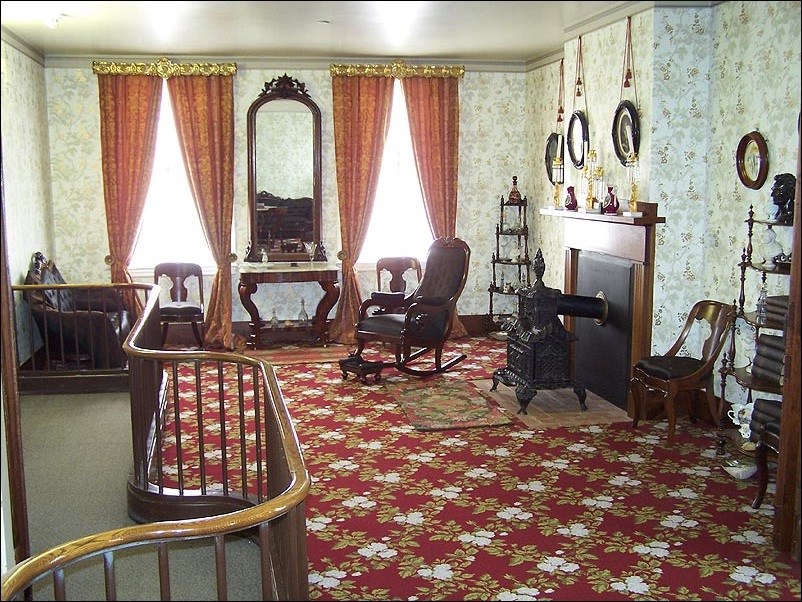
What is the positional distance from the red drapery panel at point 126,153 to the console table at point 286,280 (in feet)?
3.43

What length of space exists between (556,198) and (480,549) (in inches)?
158

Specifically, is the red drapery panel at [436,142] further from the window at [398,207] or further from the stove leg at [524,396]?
the stove leg at [524,396]

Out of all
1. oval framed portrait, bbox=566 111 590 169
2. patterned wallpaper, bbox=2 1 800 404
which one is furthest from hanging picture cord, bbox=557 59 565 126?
oval framed portrait, bbox=566 111 590 169

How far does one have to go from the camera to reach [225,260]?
7941 millimetres

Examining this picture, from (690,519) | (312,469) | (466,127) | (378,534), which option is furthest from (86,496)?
(466,127)

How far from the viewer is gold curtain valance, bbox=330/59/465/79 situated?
7.94 metres

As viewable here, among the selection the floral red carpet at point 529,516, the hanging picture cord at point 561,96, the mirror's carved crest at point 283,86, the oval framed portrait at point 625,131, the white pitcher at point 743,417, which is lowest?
the floral red carpet at point 529,516

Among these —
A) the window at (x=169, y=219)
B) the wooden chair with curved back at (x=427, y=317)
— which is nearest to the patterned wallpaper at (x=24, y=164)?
the window at (x=169, y=219)

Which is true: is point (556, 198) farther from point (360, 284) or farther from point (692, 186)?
point (360, 284)

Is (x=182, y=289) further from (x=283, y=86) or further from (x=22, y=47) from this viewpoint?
(x=22, y=47)

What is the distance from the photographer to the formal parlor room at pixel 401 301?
9.73 feet

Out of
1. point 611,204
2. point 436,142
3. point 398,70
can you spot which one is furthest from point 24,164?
point 611,204

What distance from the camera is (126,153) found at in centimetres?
774

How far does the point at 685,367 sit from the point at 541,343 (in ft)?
3.28
